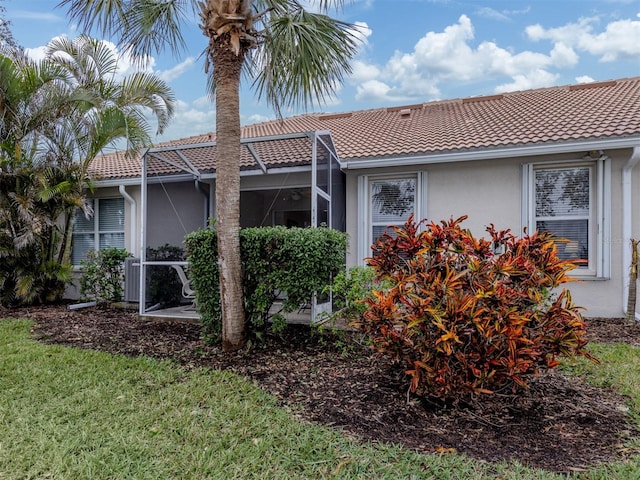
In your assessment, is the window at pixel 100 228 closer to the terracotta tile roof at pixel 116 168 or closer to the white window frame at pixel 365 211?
the terracotta tile roof at pixel 116 168

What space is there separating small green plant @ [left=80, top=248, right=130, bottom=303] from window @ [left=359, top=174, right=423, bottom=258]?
18.8 ft

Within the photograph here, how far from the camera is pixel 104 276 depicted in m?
9.23

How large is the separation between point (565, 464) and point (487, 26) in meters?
10.8

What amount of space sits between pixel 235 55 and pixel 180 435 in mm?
4320

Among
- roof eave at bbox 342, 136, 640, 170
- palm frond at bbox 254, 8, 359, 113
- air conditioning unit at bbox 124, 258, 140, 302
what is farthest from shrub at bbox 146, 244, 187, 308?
palm frond at bbox 254, 8, 359, 113

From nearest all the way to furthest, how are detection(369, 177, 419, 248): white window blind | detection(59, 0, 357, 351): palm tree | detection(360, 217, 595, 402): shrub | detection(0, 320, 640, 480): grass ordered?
detection(0, 320, 640, 480): grass < detection(360, 217, 595, 402): shrub < detection(59, 0, 357, 351): palm tree < detection(369, 177, 419, 248): white window blind

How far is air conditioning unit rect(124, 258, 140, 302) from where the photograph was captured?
Answer: 9000mm

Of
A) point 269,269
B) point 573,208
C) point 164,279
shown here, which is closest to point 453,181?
point 573,208

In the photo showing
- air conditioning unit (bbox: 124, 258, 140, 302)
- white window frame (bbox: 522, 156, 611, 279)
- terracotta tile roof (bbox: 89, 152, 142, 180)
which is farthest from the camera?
terracotta tile roof (bbox: 89, 152, 142, 180)

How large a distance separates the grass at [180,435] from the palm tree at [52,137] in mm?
5017

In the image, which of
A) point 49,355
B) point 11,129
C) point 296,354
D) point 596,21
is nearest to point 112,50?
point 11,129

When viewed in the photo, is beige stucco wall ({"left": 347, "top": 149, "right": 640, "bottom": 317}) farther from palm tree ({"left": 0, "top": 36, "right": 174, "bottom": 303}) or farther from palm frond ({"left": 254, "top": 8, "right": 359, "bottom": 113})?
palm tree ({"left": 0, "top": 36, "right": 174, "bottom": 303})

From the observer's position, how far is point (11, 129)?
8430 mm

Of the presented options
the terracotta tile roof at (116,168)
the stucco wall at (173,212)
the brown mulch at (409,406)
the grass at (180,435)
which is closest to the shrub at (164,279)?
the stucco wall at (173,212)
